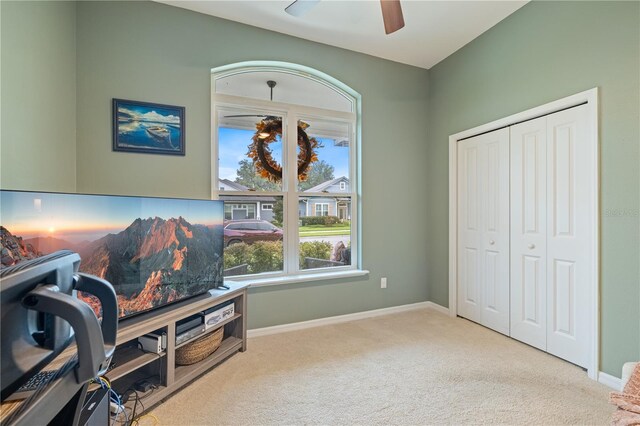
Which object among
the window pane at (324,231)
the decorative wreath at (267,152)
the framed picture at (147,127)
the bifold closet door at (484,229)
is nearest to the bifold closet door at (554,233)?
the bifold closet door at (484,229)

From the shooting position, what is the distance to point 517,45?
8.73 ft

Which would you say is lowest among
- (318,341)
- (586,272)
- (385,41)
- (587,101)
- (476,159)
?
(318,341)

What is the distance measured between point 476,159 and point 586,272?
1.41m

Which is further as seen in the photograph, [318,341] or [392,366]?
[318,341]

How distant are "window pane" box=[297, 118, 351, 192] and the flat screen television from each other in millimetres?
1149

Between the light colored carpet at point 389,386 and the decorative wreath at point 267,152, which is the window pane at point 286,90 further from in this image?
the light colored carpet at point 389,386

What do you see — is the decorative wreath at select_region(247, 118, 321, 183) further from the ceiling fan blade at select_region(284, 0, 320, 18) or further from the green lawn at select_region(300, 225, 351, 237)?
the ceiling fan blade at select_region(284, 0, 320, 18)

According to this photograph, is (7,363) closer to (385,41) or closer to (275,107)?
(275,107)

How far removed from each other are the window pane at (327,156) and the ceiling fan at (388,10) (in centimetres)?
119

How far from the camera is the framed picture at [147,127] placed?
2383 millimetres

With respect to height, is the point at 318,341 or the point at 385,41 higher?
the point at 385,41

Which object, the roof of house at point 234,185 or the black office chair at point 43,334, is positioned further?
the roof of house at point 234,185

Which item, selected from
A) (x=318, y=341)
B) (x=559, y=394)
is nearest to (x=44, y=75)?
(x=318, y=341)

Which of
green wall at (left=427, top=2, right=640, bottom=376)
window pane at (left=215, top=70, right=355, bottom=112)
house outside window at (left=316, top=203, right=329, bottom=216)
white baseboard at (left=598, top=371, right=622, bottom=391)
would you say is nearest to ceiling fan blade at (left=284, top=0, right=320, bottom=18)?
window pane at (left=215, top=70, right=355, bottom=112)
